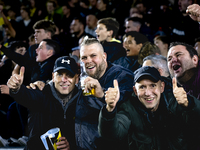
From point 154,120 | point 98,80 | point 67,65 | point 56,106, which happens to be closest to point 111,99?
point 154,120

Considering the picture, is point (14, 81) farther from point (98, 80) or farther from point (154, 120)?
point (154, 120)

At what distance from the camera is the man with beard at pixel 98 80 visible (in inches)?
136

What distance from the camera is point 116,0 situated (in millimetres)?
7371

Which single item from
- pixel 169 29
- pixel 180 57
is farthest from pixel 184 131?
pixel 169 29

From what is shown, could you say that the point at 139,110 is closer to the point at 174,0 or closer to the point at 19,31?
the point at 174,0

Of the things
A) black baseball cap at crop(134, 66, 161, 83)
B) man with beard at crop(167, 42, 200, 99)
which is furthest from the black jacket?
man with beard at crop(167, 42, 200, 99)

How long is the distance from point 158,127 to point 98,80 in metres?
1.02

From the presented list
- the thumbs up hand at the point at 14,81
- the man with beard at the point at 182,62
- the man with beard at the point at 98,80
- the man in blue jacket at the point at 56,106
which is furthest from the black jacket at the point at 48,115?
the man with beard at the point at 182,62

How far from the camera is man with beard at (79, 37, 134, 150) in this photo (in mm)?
3465

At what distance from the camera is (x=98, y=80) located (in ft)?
12.6

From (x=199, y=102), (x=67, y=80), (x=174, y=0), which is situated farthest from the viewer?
(x=174, y=0)

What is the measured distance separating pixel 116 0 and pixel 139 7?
674 millimetres

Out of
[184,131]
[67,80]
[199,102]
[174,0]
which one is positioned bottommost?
[184,131]

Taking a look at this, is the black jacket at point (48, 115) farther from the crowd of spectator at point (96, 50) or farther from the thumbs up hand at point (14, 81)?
the thumbs up hand at point (14, 81)
